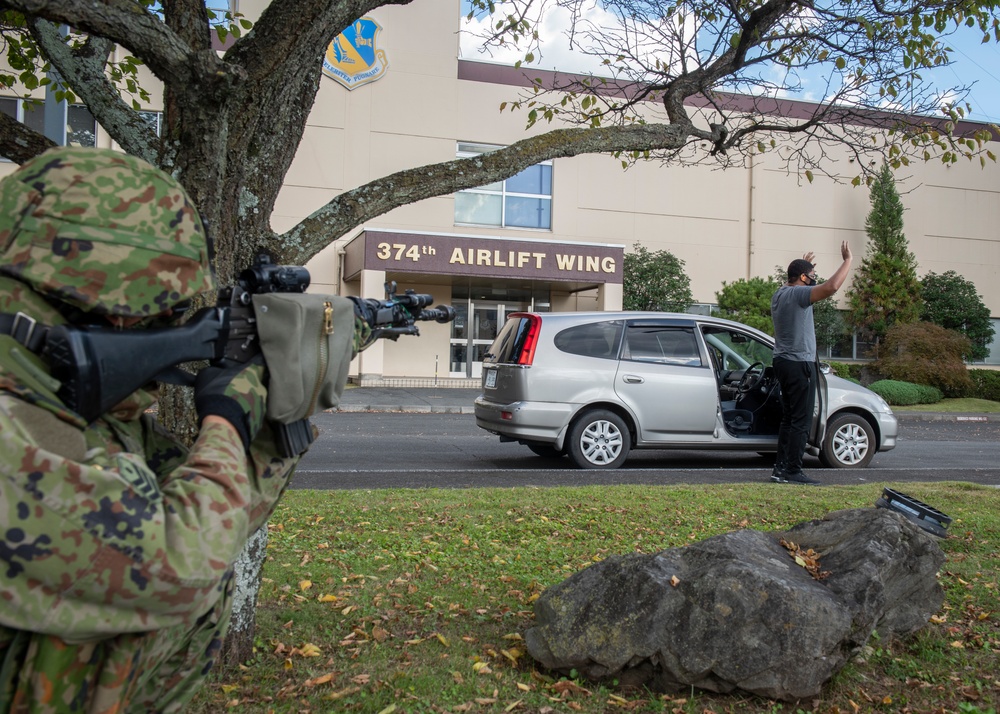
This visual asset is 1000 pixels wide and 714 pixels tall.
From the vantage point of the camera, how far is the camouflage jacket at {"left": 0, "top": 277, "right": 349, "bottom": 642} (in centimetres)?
117

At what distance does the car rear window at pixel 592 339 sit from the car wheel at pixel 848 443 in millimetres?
2715

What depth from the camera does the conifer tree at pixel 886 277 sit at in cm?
2612

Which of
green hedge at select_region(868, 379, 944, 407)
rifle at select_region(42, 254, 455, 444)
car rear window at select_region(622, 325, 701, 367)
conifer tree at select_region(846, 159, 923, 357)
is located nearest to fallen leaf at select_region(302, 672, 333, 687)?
rifle at select_region(42, 254, 455, 444)

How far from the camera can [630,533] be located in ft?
16.7

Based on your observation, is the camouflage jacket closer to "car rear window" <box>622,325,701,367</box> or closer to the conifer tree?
"car rear window" <box>622,325,701,367</box>

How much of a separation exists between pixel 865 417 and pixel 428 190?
793cm

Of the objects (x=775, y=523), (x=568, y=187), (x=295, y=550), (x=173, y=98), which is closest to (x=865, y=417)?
(x=775, y=523)

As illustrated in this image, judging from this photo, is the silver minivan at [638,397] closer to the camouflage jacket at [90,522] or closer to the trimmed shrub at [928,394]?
the camouflage jacket at [90,522]

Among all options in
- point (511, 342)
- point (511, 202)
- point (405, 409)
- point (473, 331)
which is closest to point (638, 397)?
point (511, 342)

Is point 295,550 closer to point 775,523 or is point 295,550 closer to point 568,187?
point 775,523

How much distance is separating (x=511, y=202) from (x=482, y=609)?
71.8 feet

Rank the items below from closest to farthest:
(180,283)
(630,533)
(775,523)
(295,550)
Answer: (180,283)
(295,550)
(630,533)
(775,523)

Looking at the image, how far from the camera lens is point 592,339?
9.33m

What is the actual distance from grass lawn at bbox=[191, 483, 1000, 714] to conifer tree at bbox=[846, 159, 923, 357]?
21935mm
